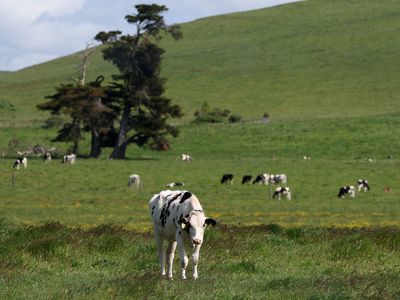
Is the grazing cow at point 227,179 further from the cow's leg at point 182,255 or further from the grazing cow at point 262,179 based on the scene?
the cow's leg at point 182,255

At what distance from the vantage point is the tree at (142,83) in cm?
7031

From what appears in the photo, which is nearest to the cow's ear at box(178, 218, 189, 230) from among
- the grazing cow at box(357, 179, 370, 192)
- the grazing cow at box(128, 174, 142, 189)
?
the grazing cow at box(128, 174, 142, 189)

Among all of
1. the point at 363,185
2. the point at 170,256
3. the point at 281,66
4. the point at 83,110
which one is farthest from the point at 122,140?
the point at 281,66

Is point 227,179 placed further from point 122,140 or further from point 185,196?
point 185,196

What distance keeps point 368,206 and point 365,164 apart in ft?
69.4

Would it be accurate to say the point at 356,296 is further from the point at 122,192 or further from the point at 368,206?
the point at 122,192

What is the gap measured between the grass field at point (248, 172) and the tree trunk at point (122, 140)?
1587 mm

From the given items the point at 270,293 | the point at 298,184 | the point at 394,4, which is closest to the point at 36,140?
the point at 298,184

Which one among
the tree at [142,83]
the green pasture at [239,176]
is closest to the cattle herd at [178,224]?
the green pasture at [239,176]

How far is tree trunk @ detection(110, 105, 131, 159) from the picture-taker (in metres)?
70.5

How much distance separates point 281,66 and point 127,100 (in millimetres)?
59511

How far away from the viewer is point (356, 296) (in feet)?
42.5

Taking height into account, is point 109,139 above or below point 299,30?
below

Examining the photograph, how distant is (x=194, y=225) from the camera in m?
16.0
